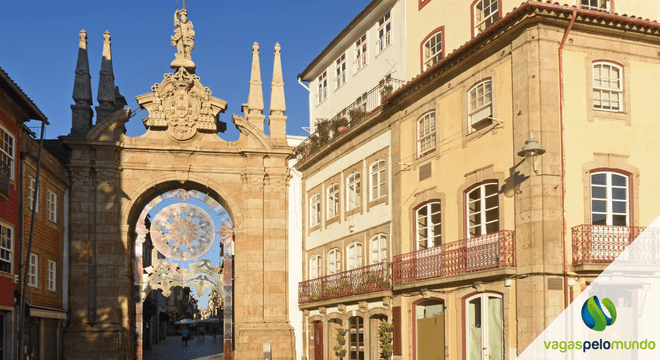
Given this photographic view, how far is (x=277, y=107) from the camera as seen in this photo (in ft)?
120

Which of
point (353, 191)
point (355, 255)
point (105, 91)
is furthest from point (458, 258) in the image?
point (105, 91)

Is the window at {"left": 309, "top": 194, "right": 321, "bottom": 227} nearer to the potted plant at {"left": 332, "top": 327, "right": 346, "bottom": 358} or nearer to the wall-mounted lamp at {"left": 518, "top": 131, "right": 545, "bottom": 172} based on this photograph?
the potted plant at {"left": 332, "top": 327, "right": 346, "bottom": 358}

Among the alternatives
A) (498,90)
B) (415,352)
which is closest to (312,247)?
(415,352)

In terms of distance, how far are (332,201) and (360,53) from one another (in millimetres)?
6073

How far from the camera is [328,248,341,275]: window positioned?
105ft

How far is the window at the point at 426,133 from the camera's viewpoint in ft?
80.7

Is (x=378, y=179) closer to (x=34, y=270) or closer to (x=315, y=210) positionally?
(x=315, y=210)

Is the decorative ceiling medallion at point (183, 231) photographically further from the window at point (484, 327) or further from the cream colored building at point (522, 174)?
the window at point (484, 327)

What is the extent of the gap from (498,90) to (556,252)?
464 centimetres

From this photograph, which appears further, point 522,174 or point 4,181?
point 4,181

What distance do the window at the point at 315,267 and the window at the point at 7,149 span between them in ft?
45.2

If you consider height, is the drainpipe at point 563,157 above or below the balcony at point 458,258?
above

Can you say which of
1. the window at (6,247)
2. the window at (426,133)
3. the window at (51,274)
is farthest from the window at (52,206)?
the window at (426,133)

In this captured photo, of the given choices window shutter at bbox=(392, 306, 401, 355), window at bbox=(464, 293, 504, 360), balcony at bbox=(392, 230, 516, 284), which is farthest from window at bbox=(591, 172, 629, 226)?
window shutter at bbox=(392, 306, 401, 355)
